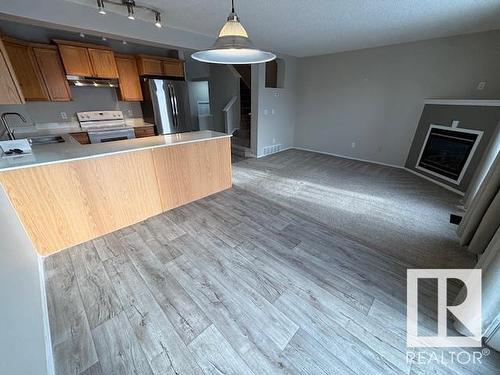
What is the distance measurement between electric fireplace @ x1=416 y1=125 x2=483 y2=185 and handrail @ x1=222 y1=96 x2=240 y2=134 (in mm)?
4465

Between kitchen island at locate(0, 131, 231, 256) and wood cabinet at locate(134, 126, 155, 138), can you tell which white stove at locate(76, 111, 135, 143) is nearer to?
wood cabinet at locate(134, 126, 155, 138)

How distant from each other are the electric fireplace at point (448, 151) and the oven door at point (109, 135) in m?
5.84

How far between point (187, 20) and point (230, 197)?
257cm

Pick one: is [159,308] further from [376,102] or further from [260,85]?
[376,102]

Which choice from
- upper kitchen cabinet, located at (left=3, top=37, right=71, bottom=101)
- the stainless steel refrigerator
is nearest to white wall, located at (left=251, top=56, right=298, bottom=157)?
the stainless steel refrigerator

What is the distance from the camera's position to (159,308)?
1.45 m

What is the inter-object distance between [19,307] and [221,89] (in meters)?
6.22

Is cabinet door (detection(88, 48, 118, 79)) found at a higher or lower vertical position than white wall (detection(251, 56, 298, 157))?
higher

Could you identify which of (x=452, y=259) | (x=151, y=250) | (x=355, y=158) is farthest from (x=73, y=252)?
(x=355, y=158)

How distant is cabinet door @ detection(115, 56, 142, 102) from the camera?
395 cm

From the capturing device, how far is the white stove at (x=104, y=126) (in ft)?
12.6

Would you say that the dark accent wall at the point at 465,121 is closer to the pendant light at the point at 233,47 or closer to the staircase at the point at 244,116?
the pendant light at the point at 233,47

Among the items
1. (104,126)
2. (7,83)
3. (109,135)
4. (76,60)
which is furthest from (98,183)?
(76,60)

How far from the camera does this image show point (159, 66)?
432 cm
